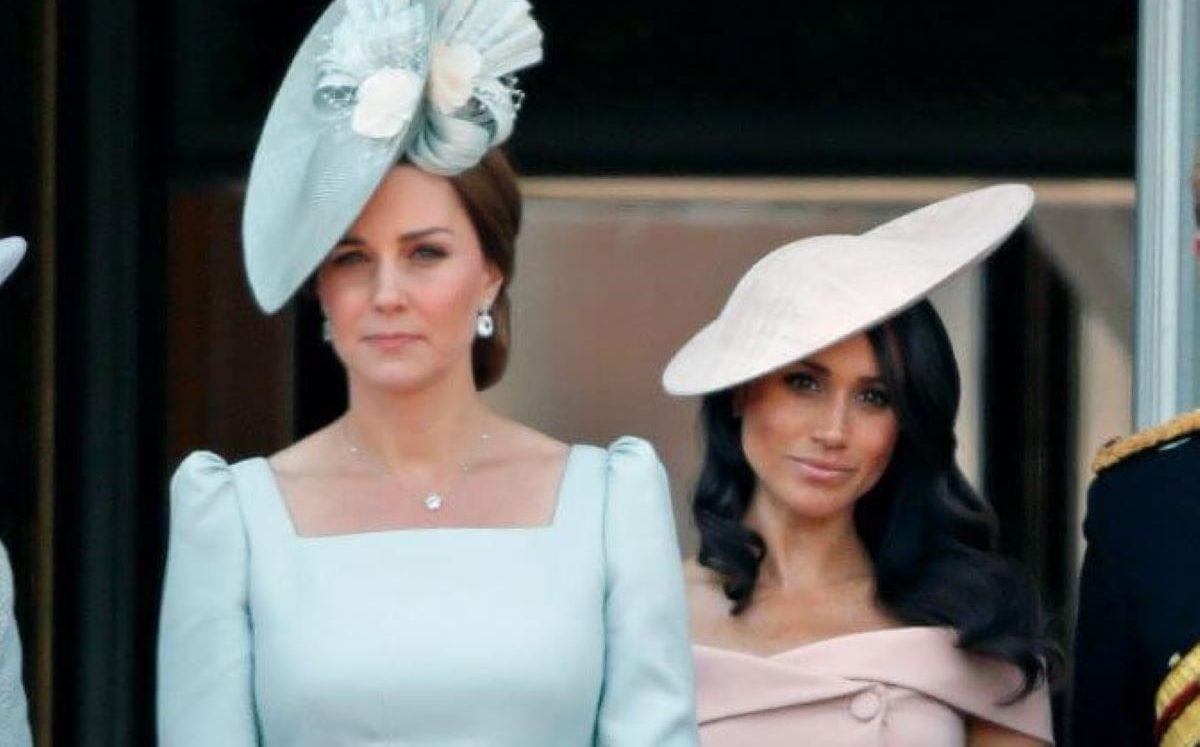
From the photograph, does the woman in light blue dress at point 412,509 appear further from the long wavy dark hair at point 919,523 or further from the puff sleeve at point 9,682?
the long wavy dark hair at point 919,523

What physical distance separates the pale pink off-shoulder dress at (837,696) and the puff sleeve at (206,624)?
0.77 meters

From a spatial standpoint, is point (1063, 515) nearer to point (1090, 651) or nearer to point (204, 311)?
point (204, 311)

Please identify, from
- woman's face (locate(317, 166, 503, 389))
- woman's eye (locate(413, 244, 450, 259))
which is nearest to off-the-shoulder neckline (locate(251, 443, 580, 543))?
woman's face (locate(317, 166, 503, 389))

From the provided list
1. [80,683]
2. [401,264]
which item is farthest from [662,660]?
[80,683]

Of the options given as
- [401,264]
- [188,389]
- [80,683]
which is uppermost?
[401,264]

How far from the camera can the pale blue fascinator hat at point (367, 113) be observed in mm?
4816

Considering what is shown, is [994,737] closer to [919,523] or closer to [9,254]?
[919,523]

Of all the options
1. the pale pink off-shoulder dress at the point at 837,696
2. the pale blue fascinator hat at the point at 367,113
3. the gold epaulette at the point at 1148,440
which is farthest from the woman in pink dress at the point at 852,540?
the pale blue fascinator hat at the point at 367,113

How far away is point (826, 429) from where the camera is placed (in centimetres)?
534

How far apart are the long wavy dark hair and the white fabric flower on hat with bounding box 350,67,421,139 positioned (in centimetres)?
79

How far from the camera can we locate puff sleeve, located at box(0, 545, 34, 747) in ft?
15.4

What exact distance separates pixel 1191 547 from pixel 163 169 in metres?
3.09

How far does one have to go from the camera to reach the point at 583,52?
7629 mm

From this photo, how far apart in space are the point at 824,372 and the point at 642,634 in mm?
700
